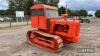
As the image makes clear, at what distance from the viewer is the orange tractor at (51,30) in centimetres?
1184

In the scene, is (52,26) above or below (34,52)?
above

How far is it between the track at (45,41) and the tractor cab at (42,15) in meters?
0.51

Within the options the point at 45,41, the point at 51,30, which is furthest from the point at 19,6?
the point at 45,41

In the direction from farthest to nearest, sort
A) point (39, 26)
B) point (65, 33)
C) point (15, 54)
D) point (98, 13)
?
1. point (98, 13)
2. point (39, 26)
3. point (65, 33)
4. point (15, 54)

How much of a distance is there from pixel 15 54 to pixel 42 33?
2.56m

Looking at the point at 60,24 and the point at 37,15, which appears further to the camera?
the point at 37,15

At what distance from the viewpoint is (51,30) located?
42.9 ft

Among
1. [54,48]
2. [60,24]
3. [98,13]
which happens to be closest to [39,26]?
[60,24]

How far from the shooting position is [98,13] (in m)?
144

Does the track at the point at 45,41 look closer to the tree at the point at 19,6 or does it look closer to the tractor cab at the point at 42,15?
the tractor cab at the point at 42,15

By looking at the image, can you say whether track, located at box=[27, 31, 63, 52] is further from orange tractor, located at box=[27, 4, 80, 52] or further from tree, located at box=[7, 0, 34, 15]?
tree, located at box=[7, 0, 34, 15]

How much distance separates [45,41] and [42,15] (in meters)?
1.58

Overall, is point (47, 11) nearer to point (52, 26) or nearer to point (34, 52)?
point (52, 26)

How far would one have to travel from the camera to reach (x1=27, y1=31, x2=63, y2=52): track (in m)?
11.6
